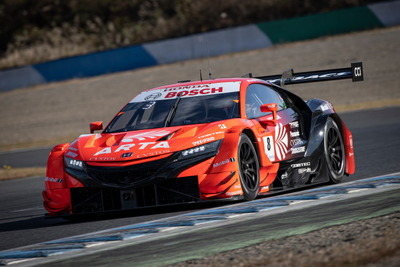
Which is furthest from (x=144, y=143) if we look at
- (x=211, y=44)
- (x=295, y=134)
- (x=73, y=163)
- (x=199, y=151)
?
(x=211, y=44)

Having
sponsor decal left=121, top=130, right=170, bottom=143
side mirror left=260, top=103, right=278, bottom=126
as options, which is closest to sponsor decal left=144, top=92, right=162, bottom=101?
sponsor decal left=121, top=130, right=170, bottom=143

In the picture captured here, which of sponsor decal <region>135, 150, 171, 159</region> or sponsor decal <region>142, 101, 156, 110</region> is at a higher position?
sponsor decal <region>142, 101, 156, 110</region>

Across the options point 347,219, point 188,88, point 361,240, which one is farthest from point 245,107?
point 361,240

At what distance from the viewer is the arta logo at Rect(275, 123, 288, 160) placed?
8820mm

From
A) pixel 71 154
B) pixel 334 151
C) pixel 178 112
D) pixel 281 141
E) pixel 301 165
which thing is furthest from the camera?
pixel 334 151

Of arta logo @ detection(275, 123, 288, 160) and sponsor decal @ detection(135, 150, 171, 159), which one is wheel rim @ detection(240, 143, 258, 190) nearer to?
arta logo @ detection(275, 123, 288, 160)

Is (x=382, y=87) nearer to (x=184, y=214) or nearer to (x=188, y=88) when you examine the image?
(x=188, y=88)

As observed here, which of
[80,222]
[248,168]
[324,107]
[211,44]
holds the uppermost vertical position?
[211,44]

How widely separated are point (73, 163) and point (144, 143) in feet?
2.27

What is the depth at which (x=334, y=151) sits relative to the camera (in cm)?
978

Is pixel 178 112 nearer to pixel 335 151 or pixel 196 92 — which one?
pixel 196 92

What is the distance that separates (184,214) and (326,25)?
2874 cm

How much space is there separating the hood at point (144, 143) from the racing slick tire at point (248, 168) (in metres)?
0.28

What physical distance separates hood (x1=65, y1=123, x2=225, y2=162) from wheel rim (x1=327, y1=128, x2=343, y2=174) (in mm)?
2015
